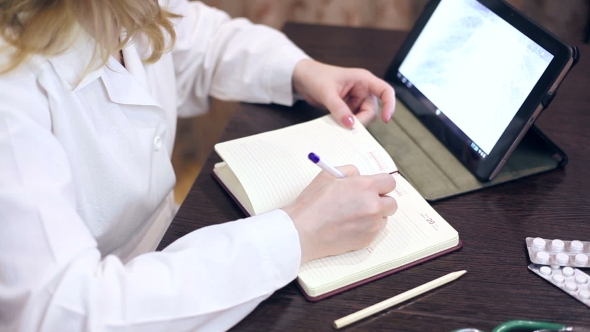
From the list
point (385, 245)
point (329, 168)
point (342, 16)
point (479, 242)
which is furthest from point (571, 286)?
point (342, 16)

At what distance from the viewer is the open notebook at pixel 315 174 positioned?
689 millimetres

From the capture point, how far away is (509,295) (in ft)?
2.23

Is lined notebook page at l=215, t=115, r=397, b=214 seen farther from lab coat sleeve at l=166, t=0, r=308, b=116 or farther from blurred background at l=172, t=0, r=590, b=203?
blurred background at l=172, t=0, r=590, b=203

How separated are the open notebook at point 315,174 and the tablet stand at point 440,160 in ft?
0.14

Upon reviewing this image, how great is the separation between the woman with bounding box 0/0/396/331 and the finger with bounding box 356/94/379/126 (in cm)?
4

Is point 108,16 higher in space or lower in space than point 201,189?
higher

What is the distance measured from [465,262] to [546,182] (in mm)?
240

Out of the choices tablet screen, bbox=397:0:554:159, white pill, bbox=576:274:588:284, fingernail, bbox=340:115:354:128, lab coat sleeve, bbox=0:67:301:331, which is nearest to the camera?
lab coat sleeve, bbox=0:67:301:331

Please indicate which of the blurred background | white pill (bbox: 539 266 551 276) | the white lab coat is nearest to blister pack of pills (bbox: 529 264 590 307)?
white pill (bbox: 539 266 551 276)

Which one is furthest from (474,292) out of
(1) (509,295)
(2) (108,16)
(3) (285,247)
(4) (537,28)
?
(2) (108,16)

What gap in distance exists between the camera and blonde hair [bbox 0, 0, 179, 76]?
654 mm

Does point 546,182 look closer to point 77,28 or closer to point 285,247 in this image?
point 285,247

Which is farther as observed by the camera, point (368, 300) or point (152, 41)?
point (152, 41)

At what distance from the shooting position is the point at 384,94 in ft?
3.20
